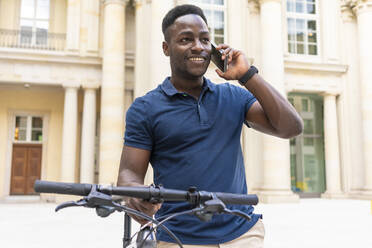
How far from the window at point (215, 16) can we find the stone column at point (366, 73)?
7.07 m

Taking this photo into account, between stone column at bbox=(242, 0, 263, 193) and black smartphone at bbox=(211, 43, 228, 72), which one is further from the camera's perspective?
stone column at bbox=(242, 0, 263, 193)

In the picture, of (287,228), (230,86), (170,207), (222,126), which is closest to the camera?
(170,207)

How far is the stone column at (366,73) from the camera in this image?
18641 millimetres

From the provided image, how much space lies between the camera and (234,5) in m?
19.1

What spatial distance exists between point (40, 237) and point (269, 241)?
4.76 meters

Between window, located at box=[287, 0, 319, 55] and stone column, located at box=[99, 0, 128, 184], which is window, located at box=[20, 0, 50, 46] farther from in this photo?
window, located at box=[287, 0, 319, 55]

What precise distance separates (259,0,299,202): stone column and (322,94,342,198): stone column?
3.61 meters

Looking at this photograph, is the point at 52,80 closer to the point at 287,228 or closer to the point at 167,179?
the point at 287,228

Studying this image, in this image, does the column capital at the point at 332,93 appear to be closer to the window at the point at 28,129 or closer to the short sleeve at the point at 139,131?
the window at the point at 28,129

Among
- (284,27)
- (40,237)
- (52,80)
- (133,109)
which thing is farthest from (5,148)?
(133,109)

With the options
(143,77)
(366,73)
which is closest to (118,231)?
(143,77)

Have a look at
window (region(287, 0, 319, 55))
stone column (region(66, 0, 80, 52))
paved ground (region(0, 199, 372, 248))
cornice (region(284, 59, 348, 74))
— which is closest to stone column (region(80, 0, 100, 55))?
stone column (region(66, 0, 80, 52))

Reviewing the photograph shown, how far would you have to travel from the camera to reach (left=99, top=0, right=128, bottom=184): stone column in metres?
16.7

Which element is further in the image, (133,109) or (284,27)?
(284,27)
